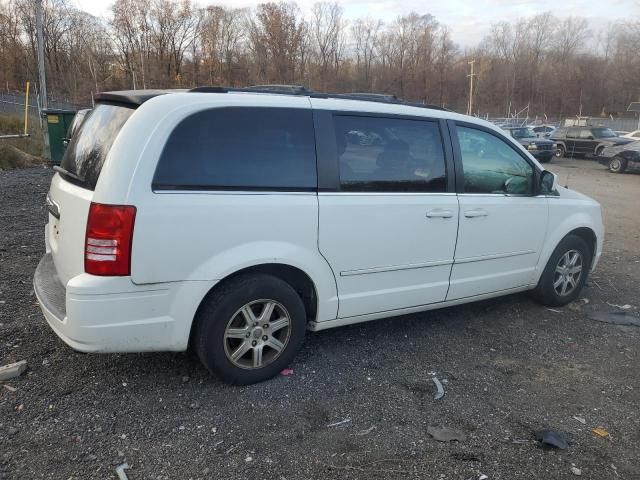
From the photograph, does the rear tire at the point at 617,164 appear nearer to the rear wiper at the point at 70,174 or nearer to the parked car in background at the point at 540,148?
the parked car in background at the point at 540,148

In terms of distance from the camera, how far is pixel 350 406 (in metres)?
3.26

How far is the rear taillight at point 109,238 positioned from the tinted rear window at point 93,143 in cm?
25

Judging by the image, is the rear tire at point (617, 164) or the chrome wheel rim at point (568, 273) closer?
the chrome wheel rim at point (568, 273)

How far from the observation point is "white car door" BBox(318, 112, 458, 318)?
3.52m

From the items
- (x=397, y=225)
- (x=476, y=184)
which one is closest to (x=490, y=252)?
(x=476, y=184)

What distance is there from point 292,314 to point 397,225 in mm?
983

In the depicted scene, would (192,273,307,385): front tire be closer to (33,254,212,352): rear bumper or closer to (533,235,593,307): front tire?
(33,254,212,352): rear bumper

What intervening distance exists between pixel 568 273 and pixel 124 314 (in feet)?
13.6

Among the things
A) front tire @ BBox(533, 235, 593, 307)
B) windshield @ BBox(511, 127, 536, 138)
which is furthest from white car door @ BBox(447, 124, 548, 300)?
windshield @ BBox(511, 127, 536, 138)

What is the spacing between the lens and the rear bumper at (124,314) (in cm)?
283

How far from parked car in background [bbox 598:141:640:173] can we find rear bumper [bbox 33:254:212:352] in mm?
20224

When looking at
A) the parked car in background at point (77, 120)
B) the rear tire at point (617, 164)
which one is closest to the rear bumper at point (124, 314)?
the parked car in background at point (77, 120)

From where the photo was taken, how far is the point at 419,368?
379 cm

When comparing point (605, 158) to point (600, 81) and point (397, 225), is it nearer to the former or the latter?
point (397, 225)
